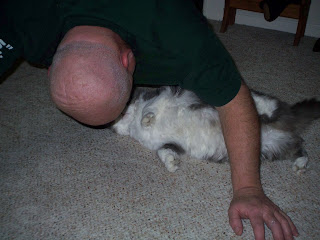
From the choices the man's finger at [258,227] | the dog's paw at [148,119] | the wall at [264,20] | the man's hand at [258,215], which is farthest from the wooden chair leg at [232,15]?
the man's finger at [258,227]

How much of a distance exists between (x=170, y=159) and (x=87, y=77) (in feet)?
2.10

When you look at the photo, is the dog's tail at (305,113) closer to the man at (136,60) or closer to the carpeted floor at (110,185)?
the carpeted floor at (110,185)

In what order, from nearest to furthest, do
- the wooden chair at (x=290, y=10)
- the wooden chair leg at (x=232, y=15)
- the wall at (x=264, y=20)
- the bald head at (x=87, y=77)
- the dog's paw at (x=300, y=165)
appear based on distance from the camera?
the bald head at (x=87, y=77)
the dog's paw at (x=300, y=165)
the wooden chair at (x=290, y=10)
the wall at (x=264, y=20)
the wooden chair leg at (x=232, y=15)

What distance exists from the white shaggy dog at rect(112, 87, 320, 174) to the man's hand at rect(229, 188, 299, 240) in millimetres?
333

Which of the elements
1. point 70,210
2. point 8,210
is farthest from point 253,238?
point 8,210

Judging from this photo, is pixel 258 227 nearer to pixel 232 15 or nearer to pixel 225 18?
pixel 225 18

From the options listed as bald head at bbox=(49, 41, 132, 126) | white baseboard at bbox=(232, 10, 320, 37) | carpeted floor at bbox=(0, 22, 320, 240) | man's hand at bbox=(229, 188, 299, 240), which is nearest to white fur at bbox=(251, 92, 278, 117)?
carpeted floor at bbox=(0, 22, 320, 240)

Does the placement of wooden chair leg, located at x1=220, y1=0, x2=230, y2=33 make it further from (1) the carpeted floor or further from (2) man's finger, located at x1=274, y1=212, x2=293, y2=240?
(2) man's finger, located at x1=274, y1=212, x2=293, y2=240

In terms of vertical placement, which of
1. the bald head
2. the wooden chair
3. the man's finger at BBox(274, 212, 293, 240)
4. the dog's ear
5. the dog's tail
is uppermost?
the bald head

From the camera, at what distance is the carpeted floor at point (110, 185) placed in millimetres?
1155

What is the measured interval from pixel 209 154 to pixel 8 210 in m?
0.92

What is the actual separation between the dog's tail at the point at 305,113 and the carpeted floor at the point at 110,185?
3.1 inches

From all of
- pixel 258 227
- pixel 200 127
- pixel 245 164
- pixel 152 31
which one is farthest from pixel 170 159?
pixel 152 31

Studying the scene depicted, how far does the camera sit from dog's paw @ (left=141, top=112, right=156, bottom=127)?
5.10 ft
